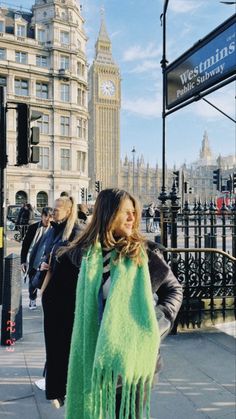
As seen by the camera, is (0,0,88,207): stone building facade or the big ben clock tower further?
the big ben clock tower

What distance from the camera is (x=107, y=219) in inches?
75.6

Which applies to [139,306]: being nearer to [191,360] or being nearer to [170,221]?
[191,360]

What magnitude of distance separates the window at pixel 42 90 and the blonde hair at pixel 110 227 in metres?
43.2

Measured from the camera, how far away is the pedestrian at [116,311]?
1689 mm

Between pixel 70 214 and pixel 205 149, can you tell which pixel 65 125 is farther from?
pixel 205 149

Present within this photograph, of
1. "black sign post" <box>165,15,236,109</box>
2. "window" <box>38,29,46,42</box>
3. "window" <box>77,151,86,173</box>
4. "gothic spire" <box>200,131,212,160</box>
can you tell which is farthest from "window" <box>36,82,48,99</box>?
"gothic spire" <box>200,131,212,160</box>

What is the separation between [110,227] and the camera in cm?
192

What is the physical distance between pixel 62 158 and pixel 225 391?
42.0m

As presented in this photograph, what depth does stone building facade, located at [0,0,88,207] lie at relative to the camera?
4059 centimetres

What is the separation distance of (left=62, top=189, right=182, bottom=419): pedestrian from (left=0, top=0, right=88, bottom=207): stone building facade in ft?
131

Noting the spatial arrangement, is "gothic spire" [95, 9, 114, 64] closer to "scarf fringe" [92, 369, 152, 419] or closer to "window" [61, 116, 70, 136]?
"window" [61, 116, 70, 136]

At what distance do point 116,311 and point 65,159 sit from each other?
43.4 metres

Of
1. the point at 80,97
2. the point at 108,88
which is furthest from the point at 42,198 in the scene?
the point at 108,88

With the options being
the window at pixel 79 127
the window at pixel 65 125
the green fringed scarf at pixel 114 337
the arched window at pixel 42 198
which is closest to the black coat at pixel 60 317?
the green fringed scarf at pixel 114 337
